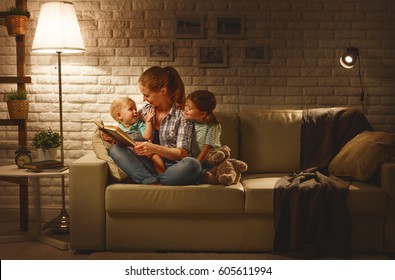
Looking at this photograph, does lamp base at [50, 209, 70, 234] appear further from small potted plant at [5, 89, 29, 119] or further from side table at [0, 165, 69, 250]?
small potted plant at [5, 89, 29, 119]

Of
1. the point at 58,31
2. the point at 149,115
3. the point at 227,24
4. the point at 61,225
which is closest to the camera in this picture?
the point at 149,115

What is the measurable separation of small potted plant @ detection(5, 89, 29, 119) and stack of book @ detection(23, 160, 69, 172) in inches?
19.5

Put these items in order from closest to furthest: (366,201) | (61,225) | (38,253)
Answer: (366,201), (38,253), (61,225)

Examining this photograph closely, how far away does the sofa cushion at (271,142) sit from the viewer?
3.96 meters

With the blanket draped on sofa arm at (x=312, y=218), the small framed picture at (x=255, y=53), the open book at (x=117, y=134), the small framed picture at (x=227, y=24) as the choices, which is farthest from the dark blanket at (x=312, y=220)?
the small framed picture at (x=227, y=24)

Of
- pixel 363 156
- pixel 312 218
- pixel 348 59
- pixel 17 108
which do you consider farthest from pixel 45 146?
pixel 348 59

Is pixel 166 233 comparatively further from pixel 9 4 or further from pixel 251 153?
pixel 9 4

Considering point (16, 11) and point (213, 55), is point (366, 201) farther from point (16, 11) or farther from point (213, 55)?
point (16, 11)

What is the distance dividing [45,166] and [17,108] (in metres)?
0.59

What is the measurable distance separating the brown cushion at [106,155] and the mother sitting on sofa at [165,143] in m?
0.03

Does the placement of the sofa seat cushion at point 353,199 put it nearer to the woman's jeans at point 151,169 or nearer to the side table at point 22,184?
the woman's jeans at point 151,169

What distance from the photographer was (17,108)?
3.96 m
